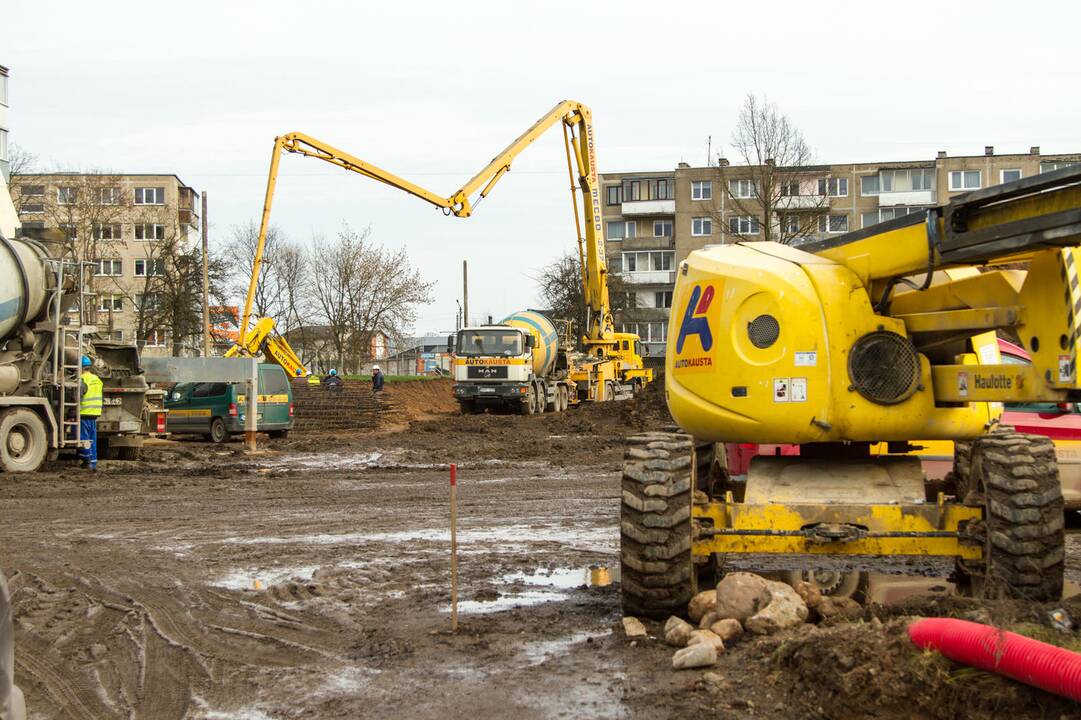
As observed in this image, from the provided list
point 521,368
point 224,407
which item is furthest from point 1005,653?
point 521,368

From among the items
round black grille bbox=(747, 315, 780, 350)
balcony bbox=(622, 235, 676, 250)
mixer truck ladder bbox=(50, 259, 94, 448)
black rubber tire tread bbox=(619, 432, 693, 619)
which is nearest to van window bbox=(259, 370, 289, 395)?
mixer truck ladder bbox=(50, 259, 94, 448)

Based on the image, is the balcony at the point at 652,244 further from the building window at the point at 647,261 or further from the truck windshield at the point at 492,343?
the truck windshield at the point at 492,343

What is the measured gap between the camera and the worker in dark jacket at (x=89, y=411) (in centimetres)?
2223

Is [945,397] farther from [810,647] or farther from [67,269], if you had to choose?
[67,269]

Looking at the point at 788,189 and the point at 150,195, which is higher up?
the point at 150,195

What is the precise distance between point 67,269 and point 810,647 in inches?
765

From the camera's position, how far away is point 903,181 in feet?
285

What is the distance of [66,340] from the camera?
22344 mm

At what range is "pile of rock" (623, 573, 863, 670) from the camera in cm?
678

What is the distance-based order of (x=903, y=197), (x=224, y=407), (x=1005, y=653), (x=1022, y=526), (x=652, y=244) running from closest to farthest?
(x=1005, y=653) < (x=1022, y=526) < (x=224, y=407) < (x=903, y=197) < (x=652, y=244)

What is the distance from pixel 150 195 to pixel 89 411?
79.2 meters

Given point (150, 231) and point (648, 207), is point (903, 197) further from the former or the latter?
point (150, 231)

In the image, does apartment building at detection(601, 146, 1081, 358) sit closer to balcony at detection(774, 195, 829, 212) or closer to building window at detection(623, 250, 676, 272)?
building window at detection(623, 250, 676, 272)

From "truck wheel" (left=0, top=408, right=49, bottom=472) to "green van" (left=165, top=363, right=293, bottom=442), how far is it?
829 centimetres
